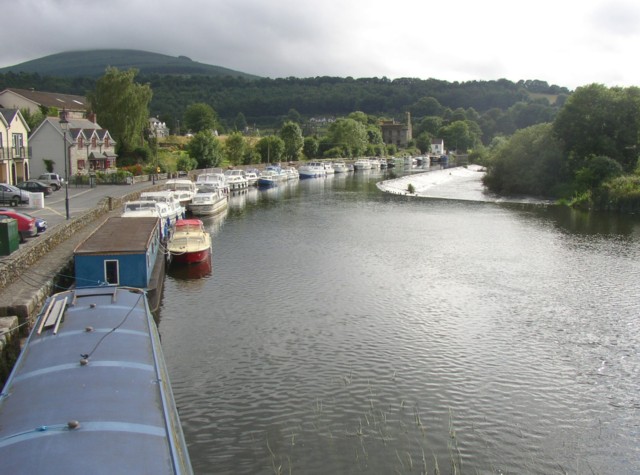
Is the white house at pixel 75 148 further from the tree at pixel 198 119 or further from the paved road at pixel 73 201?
the tree at pixel 198 119

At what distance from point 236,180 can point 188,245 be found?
153 ft

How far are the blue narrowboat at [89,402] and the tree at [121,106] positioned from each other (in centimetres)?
7326

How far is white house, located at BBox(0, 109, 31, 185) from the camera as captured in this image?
181 feet

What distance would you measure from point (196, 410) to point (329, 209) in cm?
4322

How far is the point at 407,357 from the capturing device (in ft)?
64.6

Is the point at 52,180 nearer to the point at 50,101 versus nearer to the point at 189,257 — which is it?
the point at 189,257

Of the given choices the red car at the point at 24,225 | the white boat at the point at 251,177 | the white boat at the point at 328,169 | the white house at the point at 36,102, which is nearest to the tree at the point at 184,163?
the white boat at the point at 251,177

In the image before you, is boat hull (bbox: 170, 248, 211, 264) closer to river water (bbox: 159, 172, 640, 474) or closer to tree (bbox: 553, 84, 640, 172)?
river water (bbox: 159, 172, 640, 474)

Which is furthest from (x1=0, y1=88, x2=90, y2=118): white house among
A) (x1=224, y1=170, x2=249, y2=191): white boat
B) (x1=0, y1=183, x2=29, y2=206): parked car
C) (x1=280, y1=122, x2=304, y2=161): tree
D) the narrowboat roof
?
the narrowboat roof

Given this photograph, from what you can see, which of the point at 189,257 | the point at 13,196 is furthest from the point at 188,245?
the point at 13,196

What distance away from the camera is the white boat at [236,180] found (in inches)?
3000

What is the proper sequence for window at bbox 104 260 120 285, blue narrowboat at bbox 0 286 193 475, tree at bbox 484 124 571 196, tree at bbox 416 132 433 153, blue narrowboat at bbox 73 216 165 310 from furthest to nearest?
1. tree at bbox 416 132 433 153
2. tree at bbox 484 124 571 196
3. window at bbox 104 260 120 285
4. blue narrowboat at bbox 73 216 165 310
5. blue narrowboat at bbox 0 286 193 475

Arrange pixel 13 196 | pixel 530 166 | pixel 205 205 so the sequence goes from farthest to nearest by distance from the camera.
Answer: pixel 530 166 < pixel 205 205 < pixel 13 196

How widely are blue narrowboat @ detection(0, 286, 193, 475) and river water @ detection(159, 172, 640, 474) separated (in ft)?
10.3
